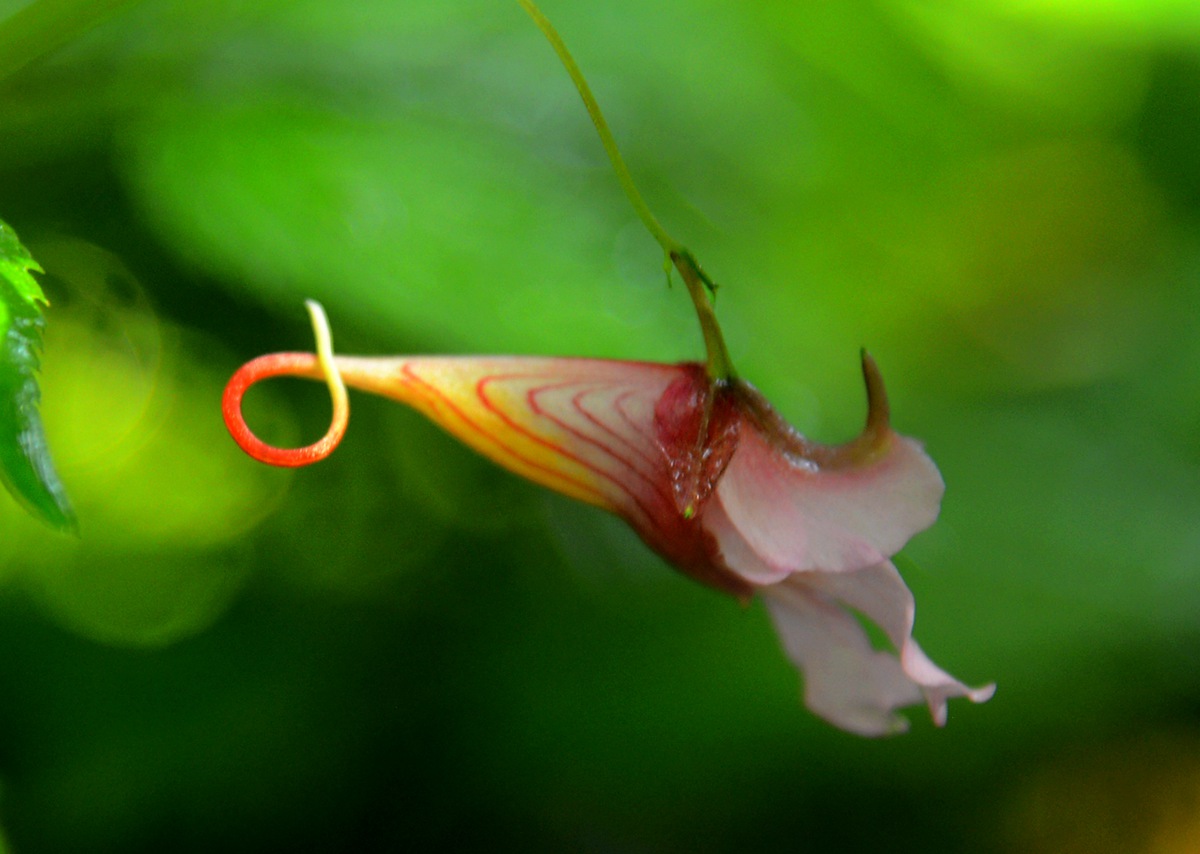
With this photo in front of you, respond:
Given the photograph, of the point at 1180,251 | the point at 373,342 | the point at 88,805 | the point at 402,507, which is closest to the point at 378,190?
the point at 373,342

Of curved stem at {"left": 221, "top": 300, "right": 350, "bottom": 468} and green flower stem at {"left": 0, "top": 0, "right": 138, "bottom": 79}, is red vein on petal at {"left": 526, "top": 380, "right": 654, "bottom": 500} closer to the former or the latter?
curved stem at {"left": 221, "top": 300, "right": 350, "bottom": 468}

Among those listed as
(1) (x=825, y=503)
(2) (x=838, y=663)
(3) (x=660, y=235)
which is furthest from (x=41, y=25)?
(2) (x=838, y=663)

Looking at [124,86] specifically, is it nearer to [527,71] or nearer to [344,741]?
[527,71]

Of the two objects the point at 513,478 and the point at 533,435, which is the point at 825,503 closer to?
the point at 533,435

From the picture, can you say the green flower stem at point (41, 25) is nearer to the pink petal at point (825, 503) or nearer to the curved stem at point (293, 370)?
the curved stem at point (293, 370)

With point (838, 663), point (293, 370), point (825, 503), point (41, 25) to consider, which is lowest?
point (838, 663)

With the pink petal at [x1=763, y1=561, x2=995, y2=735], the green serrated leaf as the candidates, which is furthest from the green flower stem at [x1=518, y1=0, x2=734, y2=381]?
the green serrated leaf
